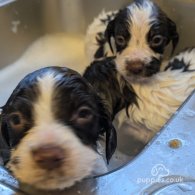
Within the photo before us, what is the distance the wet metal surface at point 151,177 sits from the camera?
727mm

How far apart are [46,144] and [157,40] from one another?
744mm

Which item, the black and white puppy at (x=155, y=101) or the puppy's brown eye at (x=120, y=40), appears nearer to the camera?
the black and white puppy at (x=155, y=101)

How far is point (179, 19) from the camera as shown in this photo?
1.54 metres

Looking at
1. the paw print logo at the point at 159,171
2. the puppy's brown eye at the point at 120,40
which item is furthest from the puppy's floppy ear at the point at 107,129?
the puppy's brown eye at the point at 120,40

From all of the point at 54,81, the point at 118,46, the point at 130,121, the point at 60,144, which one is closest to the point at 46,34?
the point at 118,46

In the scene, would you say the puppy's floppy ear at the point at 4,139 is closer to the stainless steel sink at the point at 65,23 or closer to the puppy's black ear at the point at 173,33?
the stainless steel sink at the point at 65,23

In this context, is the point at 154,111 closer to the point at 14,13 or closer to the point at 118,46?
the point at 118,46

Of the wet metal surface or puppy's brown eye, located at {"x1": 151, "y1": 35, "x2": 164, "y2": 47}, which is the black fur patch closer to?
puppy's brown eye, located at {"x1": 151, "y1": 35, "x2": 164, "y2": 47}

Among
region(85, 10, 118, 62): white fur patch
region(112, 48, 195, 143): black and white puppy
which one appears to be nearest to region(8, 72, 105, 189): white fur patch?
region(112, 48, 195, 143): black and white puppy

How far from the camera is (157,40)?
138 centimetres

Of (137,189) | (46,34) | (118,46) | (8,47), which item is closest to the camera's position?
(137,189)

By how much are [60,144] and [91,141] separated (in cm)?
17

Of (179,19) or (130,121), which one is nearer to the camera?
(130,121)

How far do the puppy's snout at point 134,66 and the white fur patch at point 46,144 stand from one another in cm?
44
